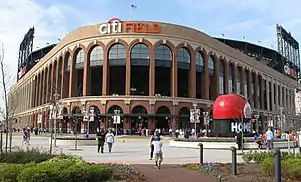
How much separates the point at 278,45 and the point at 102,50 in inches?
2687

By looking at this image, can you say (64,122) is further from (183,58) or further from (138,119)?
(183,58)

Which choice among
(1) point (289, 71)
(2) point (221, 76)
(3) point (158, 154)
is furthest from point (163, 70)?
(1) point (289, 71)

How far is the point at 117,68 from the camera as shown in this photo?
7481cm

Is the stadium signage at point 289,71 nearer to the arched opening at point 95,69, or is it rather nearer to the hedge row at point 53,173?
the arched opening at point 95,69

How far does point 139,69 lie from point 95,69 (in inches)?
356

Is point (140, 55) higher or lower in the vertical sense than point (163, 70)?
higher

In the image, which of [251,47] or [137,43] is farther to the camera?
[251,47]

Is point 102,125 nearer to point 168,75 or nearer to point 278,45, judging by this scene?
point 168,75

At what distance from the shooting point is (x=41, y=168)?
10.1 m

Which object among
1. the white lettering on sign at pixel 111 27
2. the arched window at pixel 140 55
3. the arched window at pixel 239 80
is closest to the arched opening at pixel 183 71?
the arched window at pixel 140 55

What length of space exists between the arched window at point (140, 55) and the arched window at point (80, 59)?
36.5 ft

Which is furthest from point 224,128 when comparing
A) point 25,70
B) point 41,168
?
point 25,70

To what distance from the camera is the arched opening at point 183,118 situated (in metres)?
70.4

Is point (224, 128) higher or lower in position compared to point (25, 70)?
lower
